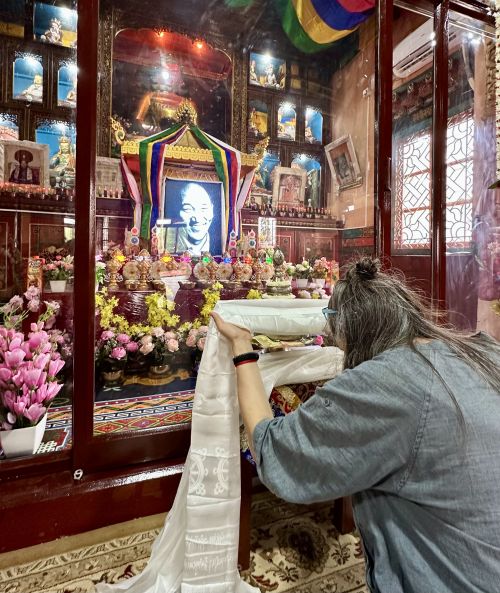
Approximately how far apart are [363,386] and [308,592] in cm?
103

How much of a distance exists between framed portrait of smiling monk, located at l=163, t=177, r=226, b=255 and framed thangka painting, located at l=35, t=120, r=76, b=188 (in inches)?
23.7

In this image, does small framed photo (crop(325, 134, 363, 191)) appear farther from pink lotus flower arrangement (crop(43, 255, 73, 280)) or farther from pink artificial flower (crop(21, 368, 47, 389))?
pink artificial flower (crop(21, 368, 47, 389))

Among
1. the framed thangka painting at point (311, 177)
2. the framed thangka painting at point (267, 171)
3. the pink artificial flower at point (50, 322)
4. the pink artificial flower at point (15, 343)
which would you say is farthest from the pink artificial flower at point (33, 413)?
the framed thangka painting at point (311, 177)

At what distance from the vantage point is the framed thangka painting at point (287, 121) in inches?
97.5

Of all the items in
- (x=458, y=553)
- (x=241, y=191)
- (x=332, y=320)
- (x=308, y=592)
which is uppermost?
(x=241, y=191)

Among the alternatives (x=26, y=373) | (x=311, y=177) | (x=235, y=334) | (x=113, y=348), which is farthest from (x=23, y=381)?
(x=311, y=177)

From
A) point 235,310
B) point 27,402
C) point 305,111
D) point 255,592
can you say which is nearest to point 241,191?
point 305,111

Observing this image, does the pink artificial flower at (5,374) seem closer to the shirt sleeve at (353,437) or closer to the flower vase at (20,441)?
the flower vase at (20,441)

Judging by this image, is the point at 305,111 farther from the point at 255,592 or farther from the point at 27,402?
the point at 255,592

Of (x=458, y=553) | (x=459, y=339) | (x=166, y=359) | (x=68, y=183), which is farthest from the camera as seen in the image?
(x=166, y=359)

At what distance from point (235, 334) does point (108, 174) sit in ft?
4.37

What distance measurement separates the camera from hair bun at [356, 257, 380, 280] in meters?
0.89

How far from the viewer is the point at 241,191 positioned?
2348mm

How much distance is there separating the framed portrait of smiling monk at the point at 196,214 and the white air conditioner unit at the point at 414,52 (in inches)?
49.2
